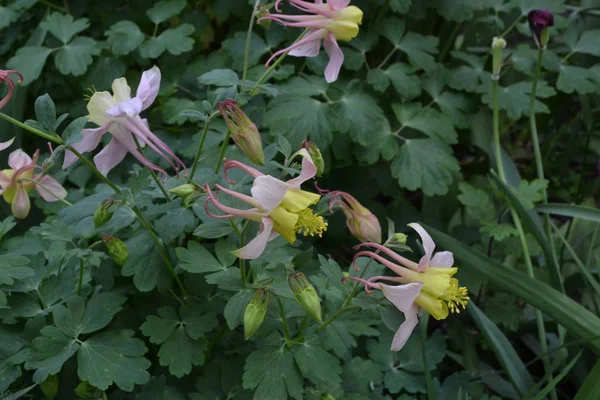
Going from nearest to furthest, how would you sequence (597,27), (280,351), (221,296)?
(280,351) → (221,296) → (597,27)

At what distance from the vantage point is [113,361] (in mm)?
1019

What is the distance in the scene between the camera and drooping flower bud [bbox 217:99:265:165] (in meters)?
0.95

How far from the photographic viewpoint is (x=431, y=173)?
155cm

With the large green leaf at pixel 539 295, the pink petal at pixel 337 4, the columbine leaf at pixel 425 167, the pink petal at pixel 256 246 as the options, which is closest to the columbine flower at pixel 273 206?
the pink petal at pixel 256 246

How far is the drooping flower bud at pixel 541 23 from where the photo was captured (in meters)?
1.45

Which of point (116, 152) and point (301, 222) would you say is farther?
point (116, 152)

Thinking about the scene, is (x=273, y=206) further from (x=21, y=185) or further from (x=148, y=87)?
(x=21, y=185)

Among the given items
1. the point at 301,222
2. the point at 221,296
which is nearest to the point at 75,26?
the point at 221,296

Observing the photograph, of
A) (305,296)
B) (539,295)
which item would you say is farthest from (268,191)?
(539,295)

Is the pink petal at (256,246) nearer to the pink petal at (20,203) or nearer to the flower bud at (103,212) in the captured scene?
the flower bud at (103,212)

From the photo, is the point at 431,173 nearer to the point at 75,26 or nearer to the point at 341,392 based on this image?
the point at 341,392

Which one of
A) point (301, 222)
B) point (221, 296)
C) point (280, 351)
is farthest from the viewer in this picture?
point (221, 296)

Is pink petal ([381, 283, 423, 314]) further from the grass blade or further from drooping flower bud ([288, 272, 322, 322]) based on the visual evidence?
the grass blade

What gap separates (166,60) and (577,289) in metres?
1.21
